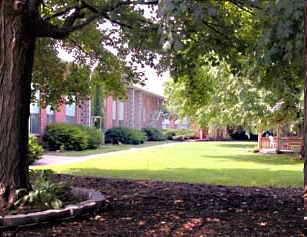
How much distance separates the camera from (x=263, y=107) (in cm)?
2227

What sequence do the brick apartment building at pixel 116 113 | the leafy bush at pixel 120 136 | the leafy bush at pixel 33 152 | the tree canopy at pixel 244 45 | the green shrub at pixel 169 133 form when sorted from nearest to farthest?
the tree canopy at pixel 244 45 → the leafy bush at pixel 33 152 → the brick apartment building at pixel 116 113 → the leafy bush at pixel 120 136 → the green shrub at pixel 169 133

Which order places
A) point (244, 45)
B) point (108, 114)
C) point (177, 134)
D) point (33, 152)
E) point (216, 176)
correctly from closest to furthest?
1. point (244, 45)
2. point (216, 176)
3. point (33, 152)
4. point (108, 114)
5. point (177, 134)

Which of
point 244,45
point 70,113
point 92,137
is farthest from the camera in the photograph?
point 70,113

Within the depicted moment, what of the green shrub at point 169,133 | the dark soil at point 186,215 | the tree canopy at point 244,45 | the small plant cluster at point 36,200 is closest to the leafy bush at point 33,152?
the tree canopy at point 244,45

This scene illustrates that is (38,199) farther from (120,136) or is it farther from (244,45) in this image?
(120,136)

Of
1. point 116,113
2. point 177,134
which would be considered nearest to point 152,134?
point 177,134

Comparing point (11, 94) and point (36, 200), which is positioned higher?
point (11, 94)

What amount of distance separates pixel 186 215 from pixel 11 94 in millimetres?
3151

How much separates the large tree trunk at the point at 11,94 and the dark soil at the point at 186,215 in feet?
3.94

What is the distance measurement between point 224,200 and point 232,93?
16.4 m

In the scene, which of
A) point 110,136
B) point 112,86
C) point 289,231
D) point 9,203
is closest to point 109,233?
point 9,203

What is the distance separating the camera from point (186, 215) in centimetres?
693

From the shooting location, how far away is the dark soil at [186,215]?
19.2 feet

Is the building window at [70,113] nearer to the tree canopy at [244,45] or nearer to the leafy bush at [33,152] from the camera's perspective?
the leafy bush at [33,152]
